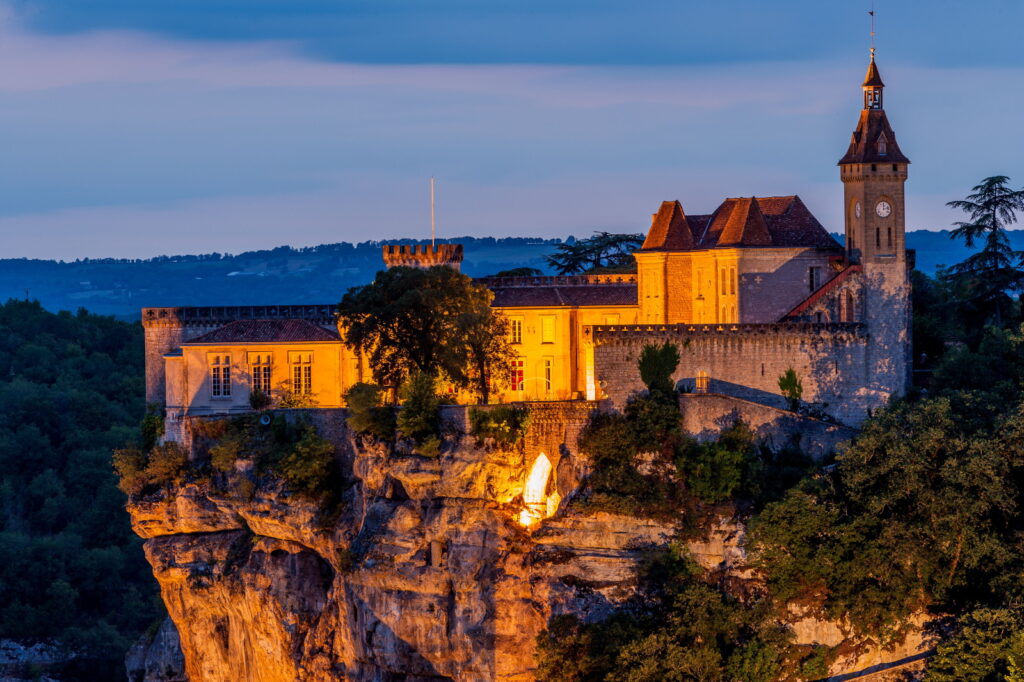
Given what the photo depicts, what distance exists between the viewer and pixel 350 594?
65062 millimetres

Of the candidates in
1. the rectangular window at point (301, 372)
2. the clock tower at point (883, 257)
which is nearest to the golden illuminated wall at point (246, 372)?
the rectangular window at point (301, 372)

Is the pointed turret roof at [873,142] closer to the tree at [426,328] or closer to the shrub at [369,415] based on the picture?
the tree at [426,328]

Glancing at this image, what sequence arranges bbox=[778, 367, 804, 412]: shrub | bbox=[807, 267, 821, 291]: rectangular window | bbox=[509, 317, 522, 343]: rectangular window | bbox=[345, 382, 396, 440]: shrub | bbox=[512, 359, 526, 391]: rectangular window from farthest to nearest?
bbox=[509, 317, 522, 343]: rectangular window → bbox=[512, 359, 526, 391]: rectangular window → bbox=[807, 267, 821, 291]: rectangular window → bbox=[345, 382, 396, 440]: shrub → bbox=[778, 367, 804, 412]: shrub

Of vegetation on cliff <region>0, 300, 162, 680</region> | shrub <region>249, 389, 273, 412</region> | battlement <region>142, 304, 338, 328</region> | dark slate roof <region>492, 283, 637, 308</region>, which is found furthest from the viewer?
vegetation on cliff <region>0, 300, 162, 680</region>

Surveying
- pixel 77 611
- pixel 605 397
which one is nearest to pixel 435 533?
pixel 605 397

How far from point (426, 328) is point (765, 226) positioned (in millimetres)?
13272

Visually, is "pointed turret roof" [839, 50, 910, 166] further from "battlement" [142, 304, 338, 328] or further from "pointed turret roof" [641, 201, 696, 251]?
"battlement" [142, 304, 338, 328]

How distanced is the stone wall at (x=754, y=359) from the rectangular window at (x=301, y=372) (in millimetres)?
13446

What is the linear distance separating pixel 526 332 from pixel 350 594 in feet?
44.1

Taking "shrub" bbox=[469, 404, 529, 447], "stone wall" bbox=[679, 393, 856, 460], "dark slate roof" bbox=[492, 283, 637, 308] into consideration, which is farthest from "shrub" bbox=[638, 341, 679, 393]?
"dark slate roof" bbox=[492, 283, 637, 308]

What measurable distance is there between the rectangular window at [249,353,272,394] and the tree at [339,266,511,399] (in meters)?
4.45

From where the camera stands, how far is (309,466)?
220ft

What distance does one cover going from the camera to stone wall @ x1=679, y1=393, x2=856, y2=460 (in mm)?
61750

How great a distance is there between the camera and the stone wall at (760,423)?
61.8 m
